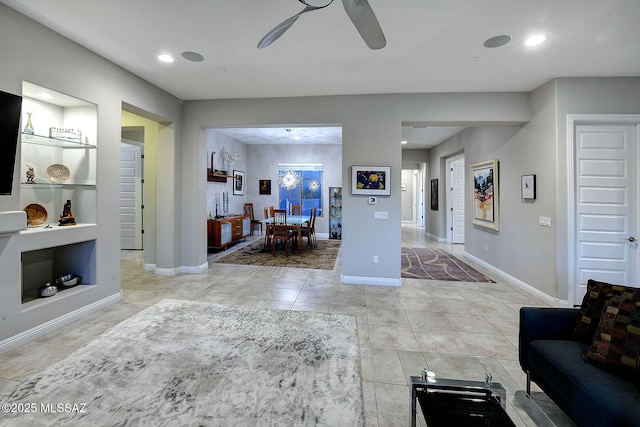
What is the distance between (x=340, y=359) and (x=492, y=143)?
5.06 m

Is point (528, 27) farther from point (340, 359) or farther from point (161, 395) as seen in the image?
point (161, 395)

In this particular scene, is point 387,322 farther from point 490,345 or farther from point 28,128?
point 28,128

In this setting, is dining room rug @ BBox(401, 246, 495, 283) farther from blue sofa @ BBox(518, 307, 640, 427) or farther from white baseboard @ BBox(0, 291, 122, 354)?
white baseboard @ BBox(0, 291, 122, 354)

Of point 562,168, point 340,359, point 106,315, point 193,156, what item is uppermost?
point 193,156

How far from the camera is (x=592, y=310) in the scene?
1762 mm

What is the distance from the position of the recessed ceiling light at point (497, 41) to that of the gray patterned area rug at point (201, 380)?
123 inches

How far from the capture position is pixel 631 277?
138 inches

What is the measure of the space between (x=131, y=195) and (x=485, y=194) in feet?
25.8

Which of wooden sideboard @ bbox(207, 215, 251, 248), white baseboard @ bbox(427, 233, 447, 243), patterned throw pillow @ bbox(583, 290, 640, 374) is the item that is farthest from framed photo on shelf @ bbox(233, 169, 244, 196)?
patterned throw pillow @ bbox(583, 290, 640, 374)

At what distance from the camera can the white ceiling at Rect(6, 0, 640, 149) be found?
2.37 meters

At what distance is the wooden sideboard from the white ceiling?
335 centimetres

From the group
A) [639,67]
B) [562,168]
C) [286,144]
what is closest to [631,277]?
[562,168]

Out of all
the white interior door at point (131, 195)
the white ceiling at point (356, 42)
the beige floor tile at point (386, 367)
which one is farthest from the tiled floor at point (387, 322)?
the white ceiling at point (356, 42)
